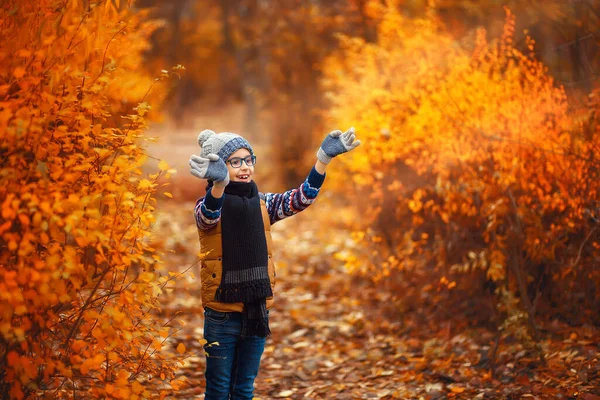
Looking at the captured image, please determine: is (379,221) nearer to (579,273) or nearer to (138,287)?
(579,273)

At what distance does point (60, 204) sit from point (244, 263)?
1.10 metres

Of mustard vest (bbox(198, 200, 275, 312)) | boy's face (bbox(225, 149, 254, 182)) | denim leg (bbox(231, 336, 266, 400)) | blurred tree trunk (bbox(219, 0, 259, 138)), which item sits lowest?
denim leg (bbox(231, 336, 266, 400))

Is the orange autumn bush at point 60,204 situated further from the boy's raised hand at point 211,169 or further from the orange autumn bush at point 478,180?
the orange autumn bush at point 478,180

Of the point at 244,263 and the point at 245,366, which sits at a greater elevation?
the point at 244,263

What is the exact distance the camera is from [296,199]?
338 centimetres

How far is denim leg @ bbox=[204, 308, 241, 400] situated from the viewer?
3.23 metres

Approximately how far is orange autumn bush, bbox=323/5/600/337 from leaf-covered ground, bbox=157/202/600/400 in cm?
30

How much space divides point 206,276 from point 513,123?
3112 millimetres

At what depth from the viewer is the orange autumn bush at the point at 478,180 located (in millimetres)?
4707

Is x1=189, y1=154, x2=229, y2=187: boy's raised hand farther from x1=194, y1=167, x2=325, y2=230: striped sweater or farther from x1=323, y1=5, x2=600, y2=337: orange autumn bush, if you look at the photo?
x1=323, y1=5, x2=600, y2=337: orange autumn bush

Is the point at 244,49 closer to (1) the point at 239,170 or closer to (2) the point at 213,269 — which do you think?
(1) the point at 239,170

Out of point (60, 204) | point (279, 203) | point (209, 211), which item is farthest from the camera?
point (279, 203)

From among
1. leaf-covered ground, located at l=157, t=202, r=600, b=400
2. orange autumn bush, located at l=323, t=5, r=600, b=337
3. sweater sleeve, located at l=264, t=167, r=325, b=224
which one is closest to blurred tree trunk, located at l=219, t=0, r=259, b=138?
orange autumn bush, located at l=323, t=5, r=600, b=337

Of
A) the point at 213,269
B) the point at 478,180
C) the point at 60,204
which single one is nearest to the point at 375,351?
the point at 478,180
